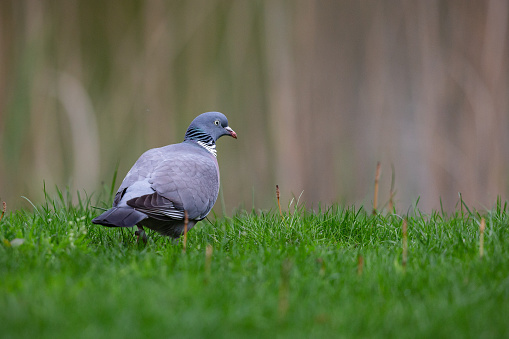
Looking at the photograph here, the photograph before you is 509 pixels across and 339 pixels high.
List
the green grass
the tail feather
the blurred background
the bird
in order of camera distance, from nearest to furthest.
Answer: the green grass → the tail feather → the bird → the blurred background

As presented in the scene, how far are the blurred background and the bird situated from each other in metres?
1.82

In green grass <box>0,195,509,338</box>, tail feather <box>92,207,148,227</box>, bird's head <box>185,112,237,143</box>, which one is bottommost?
green grass <box>0,195,509,338</box>

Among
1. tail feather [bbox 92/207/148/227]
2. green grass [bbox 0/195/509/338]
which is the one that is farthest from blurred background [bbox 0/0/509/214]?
tail feather [bbox 92/207/148/227]

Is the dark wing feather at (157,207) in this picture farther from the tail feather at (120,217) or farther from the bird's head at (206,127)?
the bird's head at (206,127)

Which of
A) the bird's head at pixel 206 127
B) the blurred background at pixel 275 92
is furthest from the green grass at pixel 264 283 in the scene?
the blurred background at pixel 275 92

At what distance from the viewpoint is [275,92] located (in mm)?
5707

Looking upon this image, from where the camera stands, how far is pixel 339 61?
580 centimetres

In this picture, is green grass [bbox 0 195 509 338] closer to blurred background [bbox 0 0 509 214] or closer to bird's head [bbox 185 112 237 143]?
bird's head [bbox 185 112 237 143]

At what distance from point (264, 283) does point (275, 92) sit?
3541 mm

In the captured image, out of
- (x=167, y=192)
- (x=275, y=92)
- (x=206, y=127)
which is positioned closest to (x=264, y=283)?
(x=167, y=192)

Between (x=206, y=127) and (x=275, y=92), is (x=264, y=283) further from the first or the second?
(x=275, y=92)

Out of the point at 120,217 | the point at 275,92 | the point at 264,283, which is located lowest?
the point at 264,283

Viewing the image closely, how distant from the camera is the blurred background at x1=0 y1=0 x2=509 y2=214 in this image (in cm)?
545

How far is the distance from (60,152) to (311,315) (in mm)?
4047
